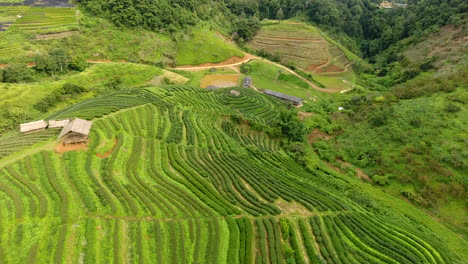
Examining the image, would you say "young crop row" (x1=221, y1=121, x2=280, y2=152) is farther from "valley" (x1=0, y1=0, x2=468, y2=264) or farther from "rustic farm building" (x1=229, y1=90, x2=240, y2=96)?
"rustic farm building" (x1=229, y1=90, x2=240, y2=96)

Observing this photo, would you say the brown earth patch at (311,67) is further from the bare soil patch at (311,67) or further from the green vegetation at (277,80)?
the green vegetation at (277,80)

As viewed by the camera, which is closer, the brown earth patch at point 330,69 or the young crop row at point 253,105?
the young crop row at point 253,105

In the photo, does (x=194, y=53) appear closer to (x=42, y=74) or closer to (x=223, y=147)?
(x=42, y=74)

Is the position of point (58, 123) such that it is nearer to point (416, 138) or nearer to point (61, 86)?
point (61, 86)

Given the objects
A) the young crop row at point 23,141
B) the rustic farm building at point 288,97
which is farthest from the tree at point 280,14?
the young crop row at point 23,141

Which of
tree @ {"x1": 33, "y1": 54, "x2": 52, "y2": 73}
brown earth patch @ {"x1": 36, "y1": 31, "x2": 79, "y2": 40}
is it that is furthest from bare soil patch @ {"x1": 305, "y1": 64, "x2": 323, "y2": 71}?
tree @ {"x1": 33, "y1": 54, "x2": 52, "y2": 73}

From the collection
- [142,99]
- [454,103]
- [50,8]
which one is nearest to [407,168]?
[454,103]

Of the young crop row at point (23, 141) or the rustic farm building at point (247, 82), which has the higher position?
the young crop row at point (23, 141)
